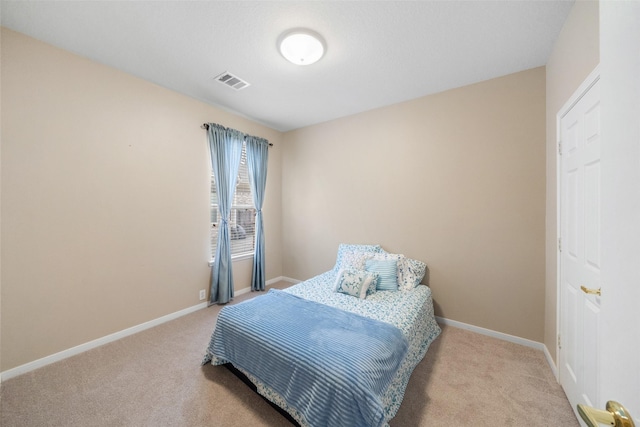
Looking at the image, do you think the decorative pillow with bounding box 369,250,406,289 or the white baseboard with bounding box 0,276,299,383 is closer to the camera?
the white baseboard with bounding box 0,276,299,383

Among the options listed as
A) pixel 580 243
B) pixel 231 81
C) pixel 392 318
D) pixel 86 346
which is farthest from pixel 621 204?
pixel 86 346

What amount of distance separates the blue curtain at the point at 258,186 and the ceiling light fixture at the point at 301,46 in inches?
70.1

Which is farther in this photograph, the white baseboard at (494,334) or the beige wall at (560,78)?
the white baseboard at (494,334)

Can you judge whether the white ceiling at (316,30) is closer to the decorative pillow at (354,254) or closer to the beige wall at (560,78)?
the beige wall at (560,78)

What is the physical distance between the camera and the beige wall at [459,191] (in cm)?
230

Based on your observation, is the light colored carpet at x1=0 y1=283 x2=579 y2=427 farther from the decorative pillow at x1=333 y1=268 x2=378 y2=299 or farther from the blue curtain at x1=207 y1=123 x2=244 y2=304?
the blue curtain at x1=207 y1=123 x2=244 y2=304

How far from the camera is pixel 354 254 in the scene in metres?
3.09

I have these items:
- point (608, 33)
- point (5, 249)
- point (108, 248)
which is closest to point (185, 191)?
point (108, 248)

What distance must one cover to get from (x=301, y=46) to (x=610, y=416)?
94.8 inches

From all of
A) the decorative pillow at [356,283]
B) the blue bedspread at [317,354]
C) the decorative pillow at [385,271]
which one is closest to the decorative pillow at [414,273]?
the decorative pillow at [385,271]

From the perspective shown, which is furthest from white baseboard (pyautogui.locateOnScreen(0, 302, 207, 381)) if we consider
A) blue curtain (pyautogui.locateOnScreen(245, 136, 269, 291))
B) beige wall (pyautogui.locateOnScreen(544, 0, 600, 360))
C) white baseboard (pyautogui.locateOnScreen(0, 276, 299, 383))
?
beige wall (pyautogui.locateOnScreen(544, 0, 600, 360))

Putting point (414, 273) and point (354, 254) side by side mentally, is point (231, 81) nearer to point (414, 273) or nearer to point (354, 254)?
point (354, 254)

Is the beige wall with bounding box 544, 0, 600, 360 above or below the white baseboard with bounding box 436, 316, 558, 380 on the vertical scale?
above

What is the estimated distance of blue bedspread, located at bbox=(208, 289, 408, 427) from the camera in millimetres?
1282
